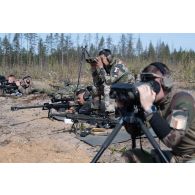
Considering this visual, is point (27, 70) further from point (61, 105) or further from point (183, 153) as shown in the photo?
point (183, 153)

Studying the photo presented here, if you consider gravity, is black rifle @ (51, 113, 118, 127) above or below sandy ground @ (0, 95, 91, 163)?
above

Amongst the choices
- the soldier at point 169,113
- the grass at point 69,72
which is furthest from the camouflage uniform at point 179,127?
the grass at point 69,72

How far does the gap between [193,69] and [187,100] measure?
35.2 ft

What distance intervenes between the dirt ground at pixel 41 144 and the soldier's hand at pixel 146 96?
2236mm

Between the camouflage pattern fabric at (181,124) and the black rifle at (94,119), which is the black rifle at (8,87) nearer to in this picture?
the black rifle at (94,119)

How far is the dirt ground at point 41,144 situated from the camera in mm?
5477

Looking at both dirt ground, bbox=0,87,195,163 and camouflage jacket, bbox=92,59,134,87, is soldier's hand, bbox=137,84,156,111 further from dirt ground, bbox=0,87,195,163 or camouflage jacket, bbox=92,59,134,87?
camouflage jacket, bbox=92,59,134,87

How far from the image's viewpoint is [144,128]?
104 inches

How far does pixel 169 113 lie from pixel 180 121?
23 centimetres

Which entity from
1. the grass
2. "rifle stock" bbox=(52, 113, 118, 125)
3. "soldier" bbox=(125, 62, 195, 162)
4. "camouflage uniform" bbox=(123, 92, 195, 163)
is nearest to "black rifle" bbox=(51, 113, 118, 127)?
"rifle stock" bbox=(52, 113, 118, 125)

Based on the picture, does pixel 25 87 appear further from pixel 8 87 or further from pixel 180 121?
pixel 180 121

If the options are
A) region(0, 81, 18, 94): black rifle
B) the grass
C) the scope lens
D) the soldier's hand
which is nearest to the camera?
the soldier's hand

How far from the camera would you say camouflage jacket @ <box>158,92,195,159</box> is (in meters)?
2.68

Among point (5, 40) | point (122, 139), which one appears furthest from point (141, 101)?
point (5, 40)
